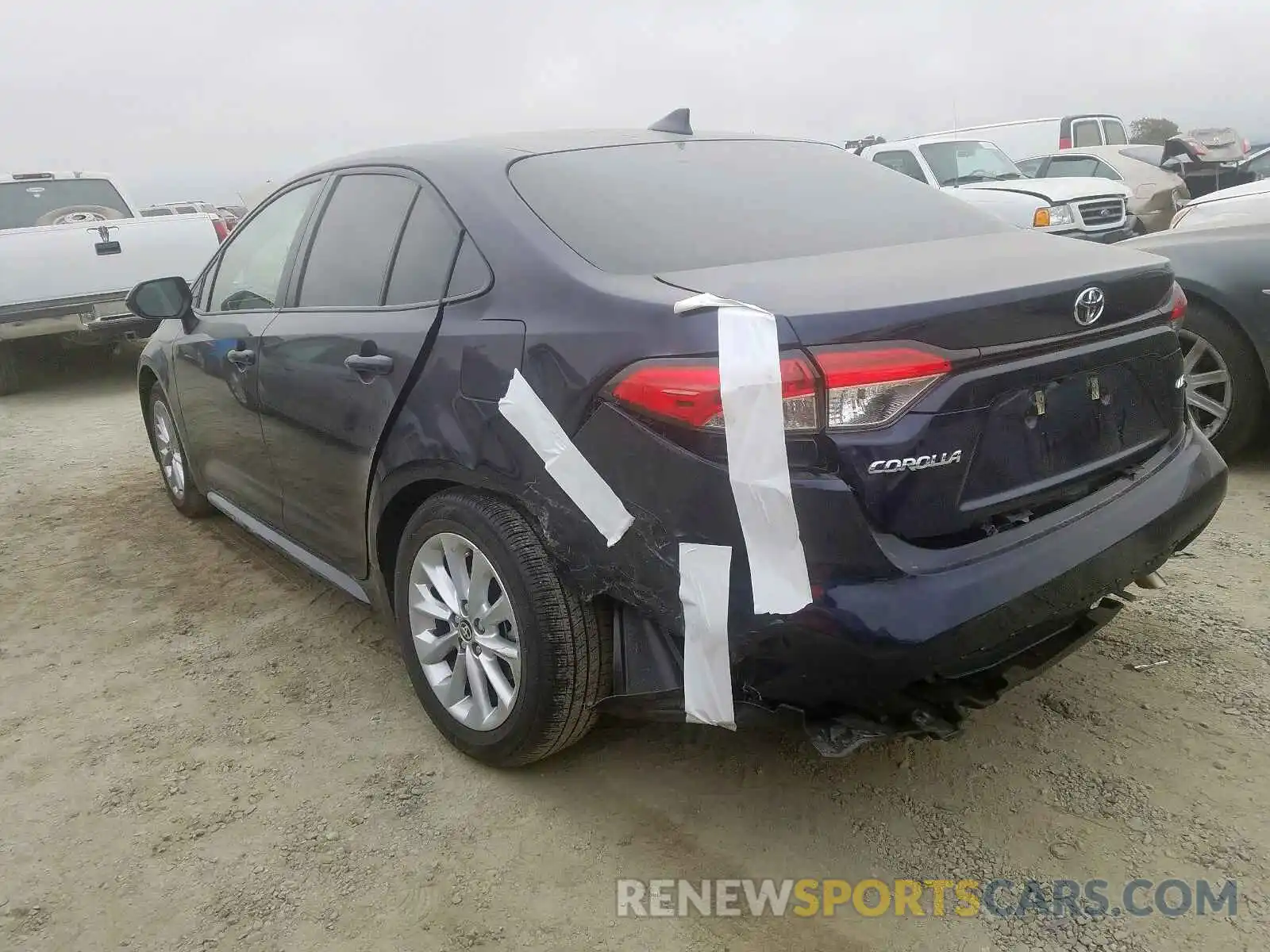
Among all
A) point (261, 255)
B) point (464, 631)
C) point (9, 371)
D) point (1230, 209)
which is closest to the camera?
point (464, 631)

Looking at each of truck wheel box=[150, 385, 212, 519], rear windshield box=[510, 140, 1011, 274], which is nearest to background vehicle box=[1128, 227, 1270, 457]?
rear windshield box=[510, 140, 1011, 274]

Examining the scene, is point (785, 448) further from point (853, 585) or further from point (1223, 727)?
point (1223, 727)

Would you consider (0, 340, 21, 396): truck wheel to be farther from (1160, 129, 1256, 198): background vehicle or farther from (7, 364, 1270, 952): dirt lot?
(1160, 129, 1256, 198): background vehicle

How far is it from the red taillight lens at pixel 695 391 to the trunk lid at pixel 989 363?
0.22ft

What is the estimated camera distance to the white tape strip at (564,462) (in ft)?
7.04

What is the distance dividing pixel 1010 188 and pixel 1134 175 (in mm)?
3362

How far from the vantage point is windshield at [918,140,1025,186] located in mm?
11203

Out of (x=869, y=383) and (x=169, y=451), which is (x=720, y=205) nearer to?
(x=869, y=383)

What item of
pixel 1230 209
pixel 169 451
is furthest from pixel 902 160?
pixel 169 451

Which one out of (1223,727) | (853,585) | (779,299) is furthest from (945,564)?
(1223,727)

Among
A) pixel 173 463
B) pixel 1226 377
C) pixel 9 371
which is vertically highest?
pixel 1226 377

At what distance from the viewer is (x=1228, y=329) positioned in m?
4.29

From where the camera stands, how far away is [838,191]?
9.41ft

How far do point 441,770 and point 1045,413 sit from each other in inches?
71.0
